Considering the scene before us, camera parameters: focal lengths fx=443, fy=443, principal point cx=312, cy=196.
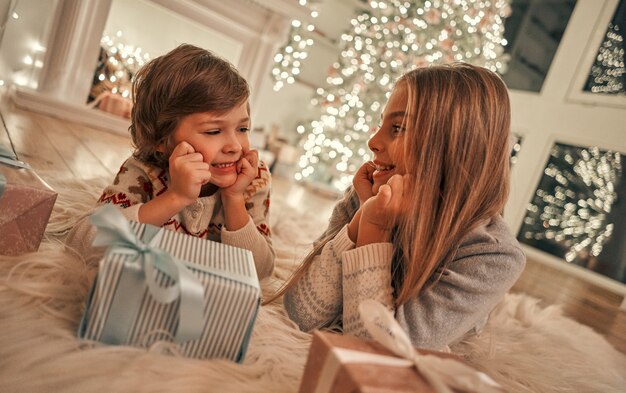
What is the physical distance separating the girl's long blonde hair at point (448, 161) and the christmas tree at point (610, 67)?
11.2 feet

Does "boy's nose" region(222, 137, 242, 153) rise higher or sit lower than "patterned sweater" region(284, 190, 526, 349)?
higher

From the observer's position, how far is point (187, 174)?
0.85 metres

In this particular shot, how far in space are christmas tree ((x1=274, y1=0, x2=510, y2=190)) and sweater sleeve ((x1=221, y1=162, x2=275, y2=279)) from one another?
2.68m

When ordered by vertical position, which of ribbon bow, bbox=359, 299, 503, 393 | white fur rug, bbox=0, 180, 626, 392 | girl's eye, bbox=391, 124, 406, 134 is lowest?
white fur rug, bbox=0, 180, 626, 392

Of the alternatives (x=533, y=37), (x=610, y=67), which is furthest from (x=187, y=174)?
(x=533, y=37)

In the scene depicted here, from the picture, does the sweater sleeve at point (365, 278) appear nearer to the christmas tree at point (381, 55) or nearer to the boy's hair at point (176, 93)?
the boy's hair at point (176, 93)

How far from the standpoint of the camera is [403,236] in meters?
0.80

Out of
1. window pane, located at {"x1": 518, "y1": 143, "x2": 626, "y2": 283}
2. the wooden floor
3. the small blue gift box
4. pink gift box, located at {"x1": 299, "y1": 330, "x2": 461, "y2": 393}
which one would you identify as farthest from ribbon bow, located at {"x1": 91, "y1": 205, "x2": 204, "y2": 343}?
window pane, located at {"x1": 518, "y1": 143, "x2": 626, "y2": 283}

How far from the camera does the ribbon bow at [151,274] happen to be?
51 cm

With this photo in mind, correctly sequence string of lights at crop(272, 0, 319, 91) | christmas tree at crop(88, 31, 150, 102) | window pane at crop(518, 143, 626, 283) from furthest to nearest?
string of lights at crop(272, 0, 319, 91)
window pane at crop(518, 143, 626, 283)
christmas tree at crop(88, 31, 150, 102)

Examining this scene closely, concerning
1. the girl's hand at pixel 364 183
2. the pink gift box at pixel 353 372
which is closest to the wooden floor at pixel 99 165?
the girl's hand at pixel 364 183

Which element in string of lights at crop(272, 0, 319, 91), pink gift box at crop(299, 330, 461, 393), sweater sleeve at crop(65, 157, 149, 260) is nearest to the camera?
pink gift box at crop(299, 330, 461, 393)

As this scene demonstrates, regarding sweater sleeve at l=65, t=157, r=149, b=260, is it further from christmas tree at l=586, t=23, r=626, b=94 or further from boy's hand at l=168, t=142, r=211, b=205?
christmas tree at l=586, t=23, r=626, b=94

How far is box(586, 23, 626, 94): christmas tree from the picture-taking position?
3492 mm
